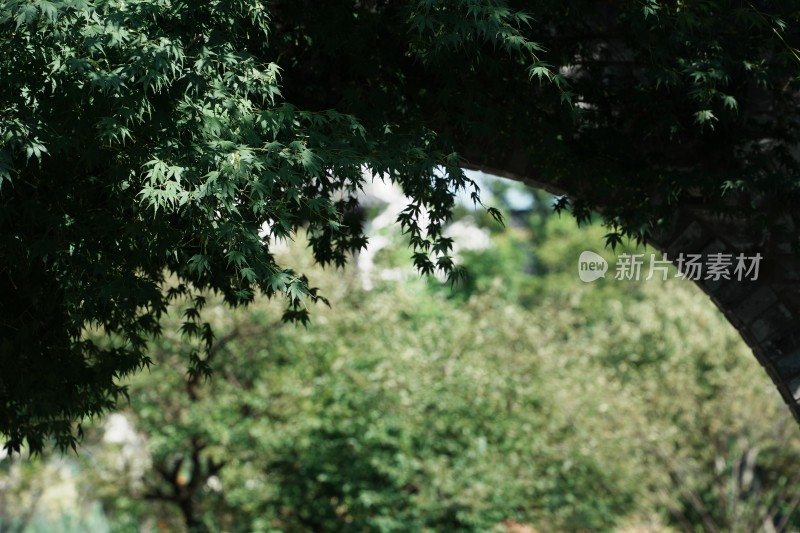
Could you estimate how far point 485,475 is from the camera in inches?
461

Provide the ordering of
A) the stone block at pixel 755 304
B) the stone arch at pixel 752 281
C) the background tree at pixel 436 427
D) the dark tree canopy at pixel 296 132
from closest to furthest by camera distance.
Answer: the dark tree canopy at pixel 296 132, the stone arch at pixel 752 281, the stone block at pixel 755 304, the background tree at pixel 436 427

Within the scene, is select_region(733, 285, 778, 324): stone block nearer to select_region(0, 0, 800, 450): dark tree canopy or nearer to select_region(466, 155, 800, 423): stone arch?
select_region(466, 155, 800, 423): stone arch

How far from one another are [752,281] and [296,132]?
3527mm

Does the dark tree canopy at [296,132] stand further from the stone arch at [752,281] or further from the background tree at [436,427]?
the background tree at [436,427]

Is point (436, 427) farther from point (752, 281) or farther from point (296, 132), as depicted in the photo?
point (296, 132)

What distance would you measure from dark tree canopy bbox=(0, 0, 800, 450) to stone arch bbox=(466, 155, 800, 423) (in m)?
0.09

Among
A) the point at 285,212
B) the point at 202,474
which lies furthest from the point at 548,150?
the point at 202,474

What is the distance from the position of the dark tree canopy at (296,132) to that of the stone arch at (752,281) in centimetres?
9

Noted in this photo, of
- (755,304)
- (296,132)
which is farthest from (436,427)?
(296,132)

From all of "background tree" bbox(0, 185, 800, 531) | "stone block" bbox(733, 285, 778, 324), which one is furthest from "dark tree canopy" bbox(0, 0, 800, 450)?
"background tree" bbox(0, 185, 800, 531)

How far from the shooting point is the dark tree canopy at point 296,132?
432 centimetres

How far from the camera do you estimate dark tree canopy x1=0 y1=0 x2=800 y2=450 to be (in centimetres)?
432

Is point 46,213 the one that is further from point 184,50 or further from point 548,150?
point 548,150

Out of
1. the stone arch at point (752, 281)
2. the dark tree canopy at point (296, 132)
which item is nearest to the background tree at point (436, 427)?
the stone arch at point (752, 281)
